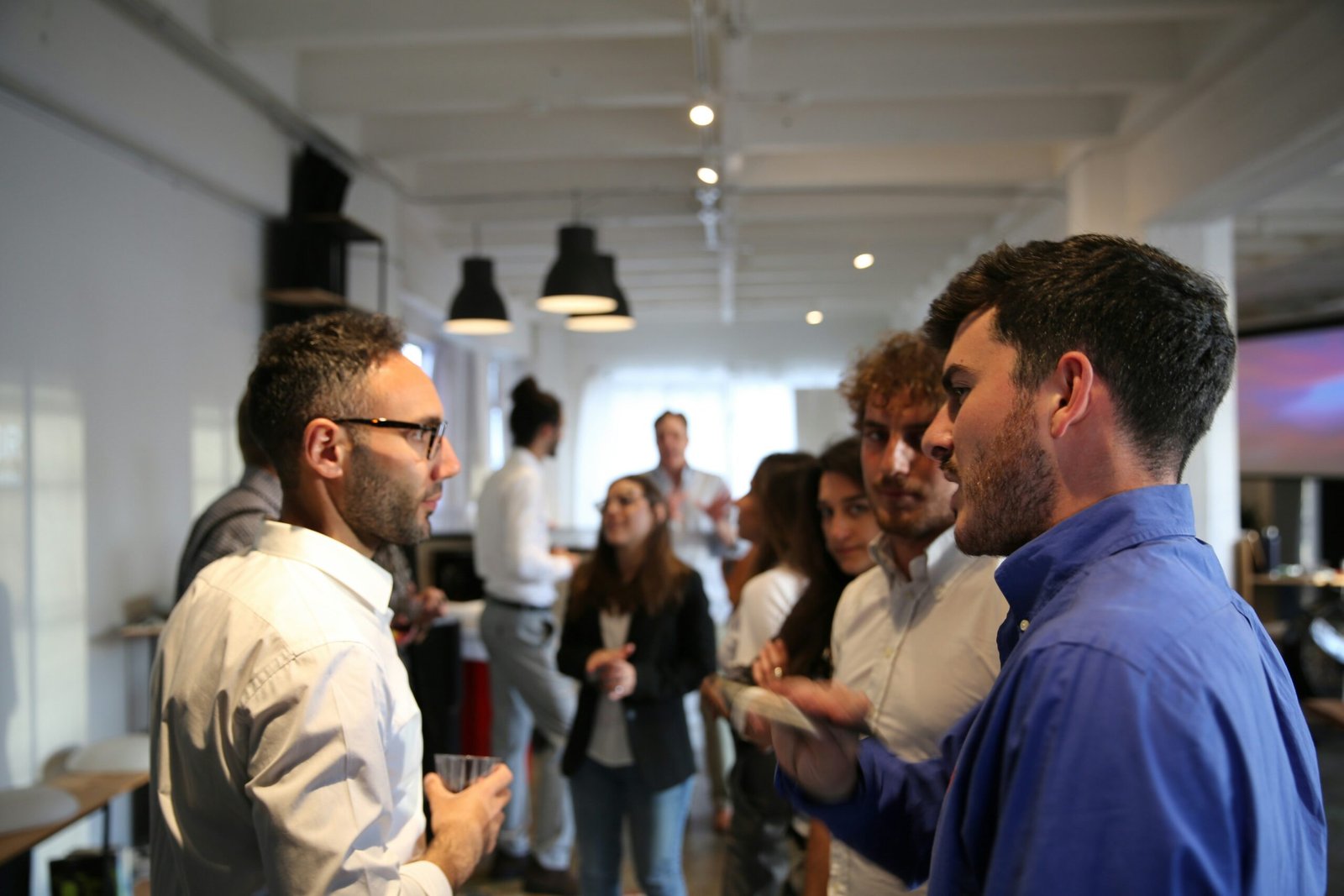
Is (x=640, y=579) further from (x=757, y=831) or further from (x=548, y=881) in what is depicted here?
(x=548, y=881)

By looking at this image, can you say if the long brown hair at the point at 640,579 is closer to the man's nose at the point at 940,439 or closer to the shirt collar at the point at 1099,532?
the man's nose at the point at 940,439

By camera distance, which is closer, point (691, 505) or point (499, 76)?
point (499, 76)

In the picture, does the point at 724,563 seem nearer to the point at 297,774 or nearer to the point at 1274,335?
the point at 297,774

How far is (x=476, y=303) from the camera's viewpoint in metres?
5.47

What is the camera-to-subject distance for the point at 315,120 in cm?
435

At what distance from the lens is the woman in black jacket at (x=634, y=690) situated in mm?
2607

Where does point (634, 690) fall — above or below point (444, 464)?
below

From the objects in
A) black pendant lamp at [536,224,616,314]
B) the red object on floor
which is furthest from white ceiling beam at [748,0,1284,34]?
the red object on floor

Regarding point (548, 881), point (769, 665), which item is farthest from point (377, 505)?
point (548, 881)

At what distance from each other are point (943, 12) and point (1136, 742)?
10.5 ft

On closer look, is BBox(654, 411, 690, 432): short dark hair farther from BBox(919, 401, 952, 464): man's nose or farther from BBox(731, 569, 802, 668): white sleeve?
BBox(919, 401, 952, 464): man's nose

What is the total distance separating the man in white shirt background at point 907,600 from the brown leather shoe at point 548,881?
2375mm

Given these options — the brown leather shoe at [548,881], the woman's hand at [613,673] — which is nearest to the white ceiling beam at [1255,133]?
the woman's hand at [613,673]

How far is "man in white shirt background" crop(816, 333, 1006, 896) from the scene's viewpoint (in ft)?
4.64
